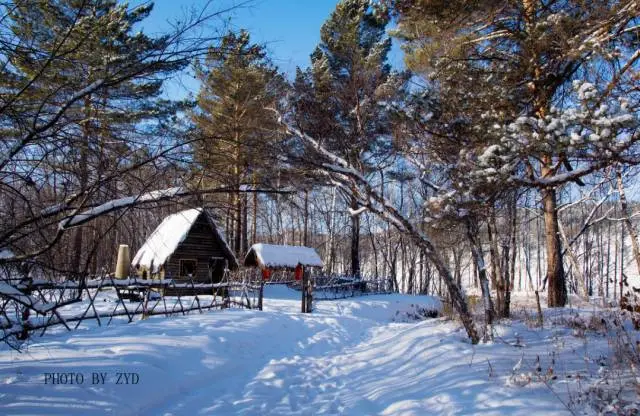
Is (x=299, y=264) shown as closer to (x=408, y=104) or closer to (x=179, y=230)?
(x=179, y=230)

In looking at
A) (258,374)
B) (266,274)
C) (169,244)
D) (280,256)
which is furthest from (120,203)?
(266,274)

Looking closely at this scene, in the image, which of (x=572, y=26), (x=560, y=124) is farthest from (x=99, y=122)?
(x=572, y=26)

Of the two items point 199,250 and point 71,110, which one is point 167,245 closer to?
point 199,250

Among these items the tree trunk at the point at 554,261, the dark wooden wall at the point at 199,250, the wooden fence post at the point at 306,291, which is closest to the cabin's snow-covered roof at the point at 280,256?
the dark wooden wall at the point at 199,250

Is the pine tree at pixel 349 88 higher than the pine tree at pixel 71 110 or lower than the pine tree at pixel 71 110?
higher

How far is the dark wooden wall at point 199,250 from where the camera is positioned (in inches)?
755

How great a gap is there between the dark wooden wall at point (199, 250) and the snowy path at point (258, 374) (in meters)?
11.0

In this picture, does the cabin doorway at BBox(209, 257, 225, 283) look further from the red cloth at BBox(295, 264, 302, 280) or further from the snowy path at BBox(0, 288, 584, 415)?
the snowy path at BBox(0, 288, 584, 415)

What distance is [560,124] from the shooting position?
461cm

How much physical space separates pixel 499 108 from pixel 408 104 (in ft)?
5.06

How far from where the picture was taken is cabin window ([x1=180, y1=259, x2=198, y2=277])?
775 inches

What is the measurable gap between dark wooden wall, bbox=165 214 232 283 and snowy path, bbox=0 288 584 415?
11.0 metres

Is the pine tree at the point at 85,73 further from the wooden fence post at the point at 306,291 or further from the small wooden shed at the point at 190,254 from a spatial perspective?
the small wooden shed at the point at 190,254

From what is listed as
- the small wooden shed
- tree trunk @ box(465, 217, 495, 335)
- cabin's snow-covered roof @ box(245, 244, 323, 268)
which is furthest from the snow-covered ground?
cabin's snow-covered roof @ box(245, 244, 323, 268)
